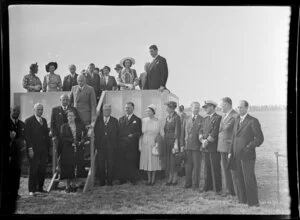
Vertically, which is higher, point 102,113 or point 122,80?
point 122,80

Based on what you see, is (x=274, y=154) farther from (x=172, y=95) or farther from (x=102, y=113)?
(x=102, y=113)

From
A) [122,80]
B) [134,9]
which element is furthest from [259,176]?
[134,9]

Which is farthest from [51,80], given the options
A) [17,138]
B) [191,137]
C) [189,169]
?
[189,169]

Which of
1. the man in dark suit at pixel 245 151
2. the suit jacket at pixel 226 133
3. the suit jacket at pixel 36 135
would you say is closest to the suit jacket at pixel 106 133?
the suit jacket at pixel 36 135

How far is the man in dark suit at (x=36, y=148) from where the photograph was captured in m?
4.84

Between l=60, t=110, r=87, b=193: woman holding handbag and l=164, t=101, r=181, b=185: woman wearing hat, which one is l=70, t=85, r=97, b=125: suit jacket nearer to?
l=60, t=110, r=87, b=193: woman holding handbag

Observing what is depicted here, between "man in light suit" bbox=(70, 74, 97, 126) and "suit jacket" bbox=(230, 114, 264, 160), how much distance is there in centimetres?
144

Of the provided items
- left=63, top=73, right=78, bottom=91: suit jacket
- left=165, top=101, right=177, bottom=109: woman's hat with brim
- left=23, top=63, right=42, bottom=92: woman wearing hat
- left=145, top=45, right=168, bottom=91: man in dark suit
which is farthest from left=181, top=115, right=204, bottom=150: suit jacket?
left=23, top=63, right=42, bottom=92: woman wearing hat

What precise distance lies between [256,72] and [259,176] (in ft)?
3.43

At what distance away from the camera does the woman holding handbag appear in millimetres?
4863

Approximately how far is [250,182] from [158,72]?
1448 millimetres

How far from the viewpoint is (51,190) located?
15.9ft

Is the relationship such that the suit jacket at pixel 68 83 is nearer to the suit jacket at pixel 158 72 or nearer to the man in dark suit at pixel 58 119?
the man in dark suit at pixel 58 119

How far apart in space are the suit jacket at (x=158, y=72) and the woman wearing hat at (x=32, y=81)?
1111 mm
